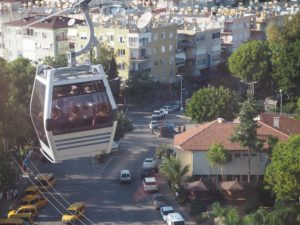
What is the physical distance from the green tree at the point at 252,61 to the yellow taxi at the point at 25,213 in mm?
22799

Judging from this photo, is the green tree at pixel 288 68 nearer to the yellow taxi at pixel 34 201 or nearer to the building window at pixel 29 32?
the building window at pixel 29 32

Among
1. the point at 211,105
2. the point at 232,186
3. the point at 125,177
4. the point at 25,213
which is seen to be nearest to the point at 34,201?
the point at 25,213

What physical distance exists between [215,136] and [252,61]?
1667 centimetres

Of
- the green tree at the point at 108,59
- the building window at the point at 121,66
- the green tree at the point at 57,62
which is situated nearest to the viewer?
the green tree at the point at 57,62

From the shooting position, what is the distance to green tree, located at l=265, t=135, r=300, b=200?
24.5m

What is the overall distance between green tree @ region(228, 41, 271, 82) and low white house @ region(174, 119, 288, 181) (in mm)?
15766

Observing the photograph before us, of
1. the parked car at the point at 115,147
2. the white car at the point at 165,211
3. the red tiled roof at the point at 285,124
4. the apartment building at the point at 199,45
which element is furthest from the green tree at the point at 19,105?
the apartment building at the point at 199,45

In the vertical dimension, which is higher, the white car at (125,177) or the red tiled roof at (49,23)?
the red tiled roof at (49,23)

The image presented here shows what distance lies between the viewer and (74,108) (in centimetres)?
1614

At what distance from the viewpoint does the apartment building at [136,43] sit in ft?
161

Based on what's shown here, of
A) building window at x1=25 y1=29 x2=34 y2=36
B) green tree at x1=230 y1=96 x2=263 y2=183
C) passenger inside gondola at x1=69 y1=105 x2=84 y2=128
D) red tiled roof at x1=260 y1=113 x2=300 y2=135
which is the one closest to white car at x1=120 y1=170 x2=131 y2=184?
green tree at x1=230 y1=96 x2=263 y2=183

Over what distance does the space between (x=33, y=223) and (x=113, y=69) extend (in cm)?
2116

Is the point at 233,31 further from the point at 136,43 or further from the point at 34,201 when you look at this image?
the point at 34,201

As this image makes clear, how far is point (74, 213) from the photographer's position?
1062 inches
